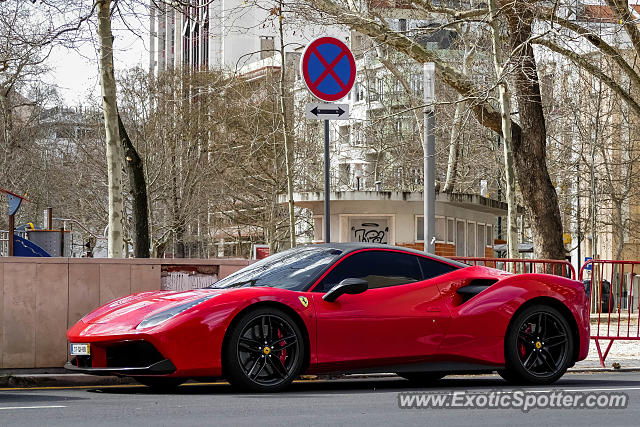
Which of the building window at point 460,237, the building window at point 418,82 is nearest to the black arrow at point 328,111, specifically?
the building window at point 460,237

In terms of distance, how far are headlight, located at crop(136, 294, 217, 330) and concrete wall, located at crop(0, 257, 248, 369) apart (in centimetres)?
280

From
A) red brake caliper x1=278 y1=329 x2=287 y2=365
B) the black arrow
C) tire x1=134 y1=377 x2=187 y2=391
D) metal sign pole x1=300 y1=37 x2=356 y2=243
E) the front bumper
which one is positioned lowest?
tire x1=134 y1=377 x2=187 y2=391

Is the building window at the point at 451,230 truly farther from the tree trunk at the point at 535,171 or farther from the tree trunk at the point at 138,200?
the tree trunk at the point at 138,200

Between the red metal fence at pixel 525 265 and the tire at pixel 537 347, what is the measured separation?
237 cm

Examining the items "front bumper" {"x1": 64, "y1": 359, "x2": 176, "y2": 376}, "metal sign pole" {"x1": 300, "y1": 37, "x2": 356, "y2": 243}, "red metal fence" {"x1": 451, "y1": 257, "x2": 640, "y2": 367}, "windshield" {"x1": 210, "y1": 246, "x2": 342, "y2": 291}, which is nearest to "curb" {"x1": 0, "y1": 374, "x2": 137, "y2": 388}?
"windshield" {"x1": 210, "y1": 246, "x2": 342, "y2": 291}

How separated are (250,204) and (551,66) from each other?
14567 millimetres

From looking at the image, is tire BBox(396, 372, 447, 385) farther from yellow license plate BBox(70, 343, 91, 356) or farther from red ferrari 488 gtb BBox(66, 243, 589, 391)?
yellow license plate BBox(70, 343, 91, 356)

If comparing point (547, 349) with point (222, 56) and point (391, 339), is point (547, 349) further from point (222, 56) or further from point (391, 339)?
point (222, 56)

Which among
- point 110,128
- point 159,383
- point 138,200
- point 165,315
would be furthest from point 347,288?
point 138,200

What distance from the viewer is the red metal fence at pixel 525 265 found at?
1414 centimetres

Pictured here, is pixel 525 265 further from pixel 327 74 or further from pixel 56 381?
pixel 56 381

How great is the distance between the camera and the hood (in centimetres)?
993

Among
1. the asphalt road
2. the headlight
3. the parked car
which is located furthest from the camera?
the parked car

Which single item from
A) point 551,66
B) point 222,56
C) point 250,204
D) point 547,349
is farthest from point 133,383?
point 222,56
